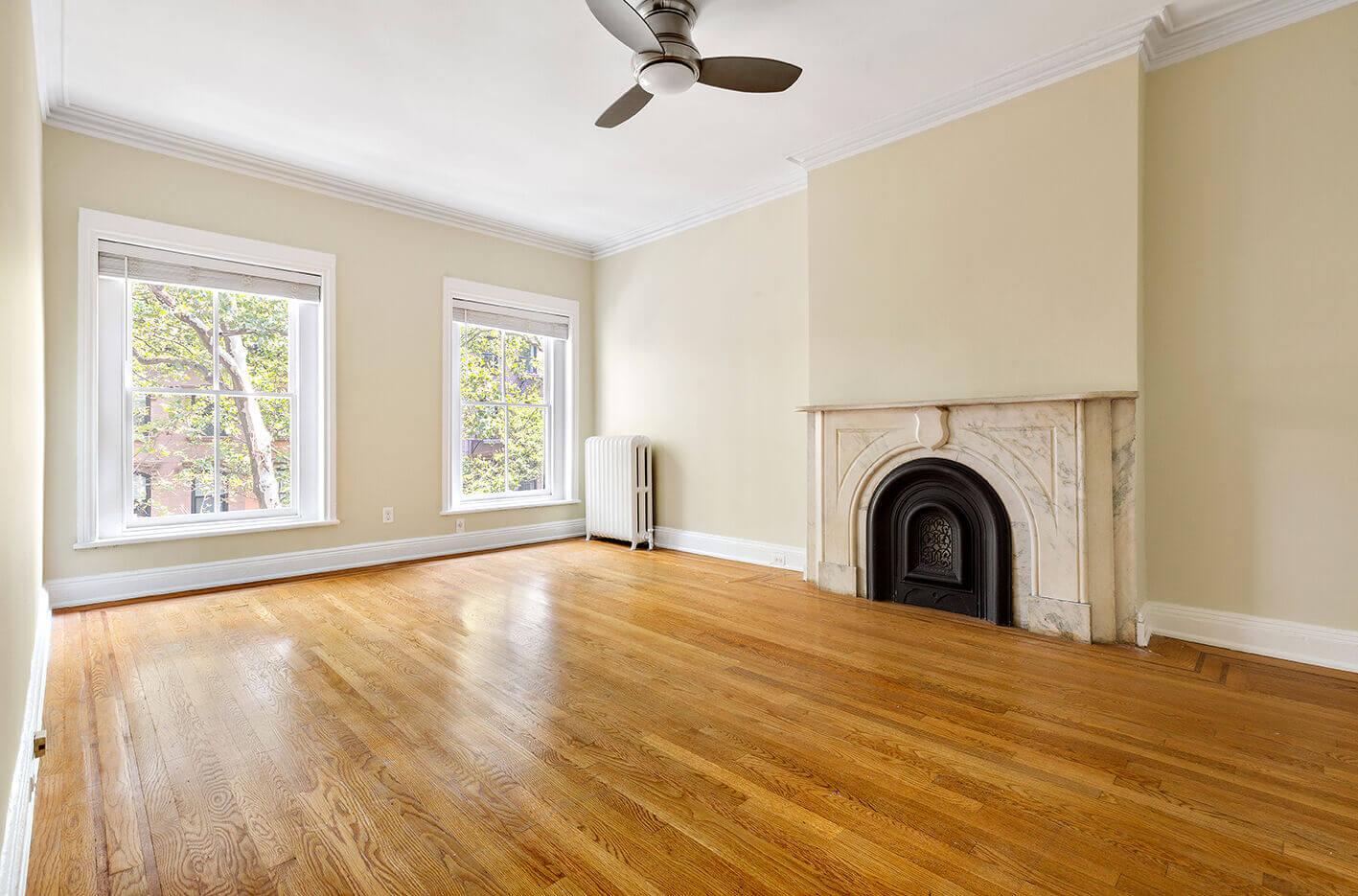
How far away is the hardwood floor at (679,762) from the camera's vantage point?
4.50 ft

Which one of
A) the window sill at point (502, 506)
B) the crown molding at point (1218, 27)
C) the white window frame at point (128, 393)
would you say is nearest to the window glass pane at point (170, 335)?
the white window frame at point (128, 393)

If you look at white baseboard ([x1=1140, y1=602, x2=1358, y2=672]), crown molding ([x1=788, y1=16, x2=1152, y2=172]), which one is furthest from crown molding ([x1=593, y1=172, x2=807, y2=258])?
white baseboard ([x1=1140, y1=602, x2=1358, y2=672])

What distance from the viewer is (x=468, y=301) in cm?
513

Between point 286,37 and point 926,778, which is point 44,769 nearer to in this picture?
point 926,778

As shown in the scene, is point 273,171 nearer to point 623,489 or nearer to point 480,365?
point 480,365

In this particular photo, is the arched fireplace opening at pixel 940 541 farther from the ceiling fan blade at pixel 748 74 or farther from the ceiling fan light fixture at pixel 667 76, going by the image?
the ceiling fan light fixture at pixel 667 76

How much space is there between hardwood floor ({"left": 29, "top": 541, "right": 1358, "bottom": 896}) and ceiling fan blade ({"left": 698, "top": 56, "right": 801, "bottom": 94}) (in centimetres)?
246

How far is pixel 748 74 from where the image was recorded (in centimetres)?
265

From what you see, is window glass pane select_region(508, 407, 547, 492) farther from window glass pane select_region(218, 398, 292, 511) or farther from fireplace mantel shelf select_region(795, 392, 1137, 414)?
fireplace mantel shelf select_region(795, 392, 1137, 414)

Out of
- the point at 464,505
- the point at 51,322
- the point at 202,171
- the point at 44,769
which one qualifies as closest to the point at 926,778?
the point at 44,769

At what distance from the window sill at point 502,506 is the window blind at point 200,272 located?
183cm

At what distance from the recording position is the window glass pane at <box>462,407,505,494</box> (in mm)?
5180

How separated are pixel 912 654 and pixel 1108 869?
1357 millimetres

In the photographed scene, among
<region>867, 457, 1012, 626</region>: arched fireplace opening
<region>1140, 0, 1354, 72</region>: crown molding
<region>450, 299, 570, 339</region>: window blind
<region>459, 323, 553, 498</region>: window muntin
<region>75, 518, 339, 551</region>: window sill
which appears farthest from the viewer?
<region>459, 323, 553, 498</region>: window muntin
